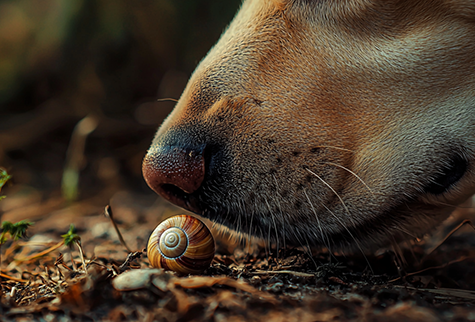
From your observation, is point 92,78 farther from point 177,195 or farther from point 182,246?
point 182,246

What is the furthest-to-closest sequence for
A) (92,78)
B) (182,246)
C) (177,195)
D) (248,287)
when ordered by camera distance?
(92,78) → (177,195) → (182,246) → (248,287)

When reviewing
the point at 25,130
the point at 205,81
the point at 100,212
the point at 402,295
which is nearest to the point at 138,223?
the point at 100,212

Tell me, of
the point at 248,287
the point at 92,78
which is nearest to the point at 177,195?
the point at 248,287

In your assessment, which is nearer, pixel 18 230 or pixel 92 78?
pixel 18 230

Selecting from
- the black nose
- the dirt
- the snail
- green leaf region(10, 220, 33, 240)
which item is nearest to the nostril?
the black nose

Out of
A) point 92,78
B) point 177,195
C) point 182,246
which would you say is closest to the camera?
point 182,246

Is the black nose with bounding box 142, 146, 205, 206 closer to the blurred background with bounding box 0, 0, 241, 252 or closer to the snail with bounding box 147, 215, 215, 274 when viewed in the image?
the snail with bounding box 147, 215, 215, 274

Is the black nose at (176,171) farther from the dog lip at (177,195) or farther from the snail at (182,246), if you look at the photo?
the snail at (182,246)

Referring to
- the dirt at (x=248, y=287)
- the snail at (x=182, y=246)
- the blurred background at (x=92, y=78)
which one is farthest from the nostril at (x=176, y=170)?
the blurred background at (x=92, y=78)
